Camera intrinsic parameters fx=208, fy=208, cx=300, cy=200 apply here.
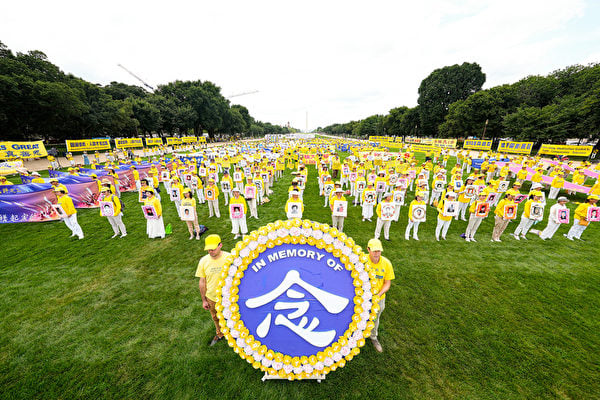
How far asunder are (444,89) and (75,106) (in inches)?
3029

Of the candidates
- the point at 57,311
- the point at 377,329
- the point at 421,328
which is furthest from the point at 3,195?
the point at 421,328

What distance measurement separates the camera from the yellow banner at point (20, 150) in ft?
66.4

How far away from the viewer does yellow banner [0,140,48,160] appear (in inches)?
796

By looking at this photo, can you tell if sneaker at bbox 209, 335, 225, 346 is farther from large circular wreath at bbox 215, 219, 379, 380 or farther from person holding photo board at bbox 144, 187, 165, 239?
person holding photo board at bbox 144, 187, 165, 239

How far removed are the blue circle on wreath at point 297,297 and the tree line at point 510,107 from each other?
44385 millimetres

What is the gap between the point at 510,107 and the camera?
145ft

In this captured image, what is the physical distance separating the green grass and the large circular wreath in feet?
4.13

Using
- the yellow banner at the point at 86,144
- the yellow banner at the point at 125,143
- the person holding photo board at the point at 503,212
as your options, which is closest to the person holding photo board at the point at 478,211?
the person holding photo board at the point at 503,212

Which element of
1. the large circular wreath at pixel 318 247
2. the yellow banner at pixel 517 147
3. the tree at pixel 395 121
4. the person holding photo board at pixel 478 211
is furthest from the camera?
the tree at pixel 395 121

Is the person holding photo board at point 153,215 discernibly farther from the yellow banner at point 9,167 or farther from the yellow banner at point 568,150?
the yellow banner at point 568,150

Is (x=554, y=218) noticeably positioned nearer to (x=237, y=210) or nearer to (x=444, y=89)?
(x=237, y=210)

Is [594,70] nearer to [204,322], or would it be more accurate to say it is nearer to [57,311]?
[204,322]

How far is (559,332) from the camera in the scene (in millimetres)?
4621

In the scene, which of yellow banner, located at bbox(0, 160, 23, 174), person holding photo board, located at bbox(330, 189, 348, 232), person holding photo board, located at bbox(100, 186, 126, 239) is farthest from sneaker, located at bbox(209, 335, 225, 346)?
yellow banner, located at bbox(0, 160, 23, 174)
